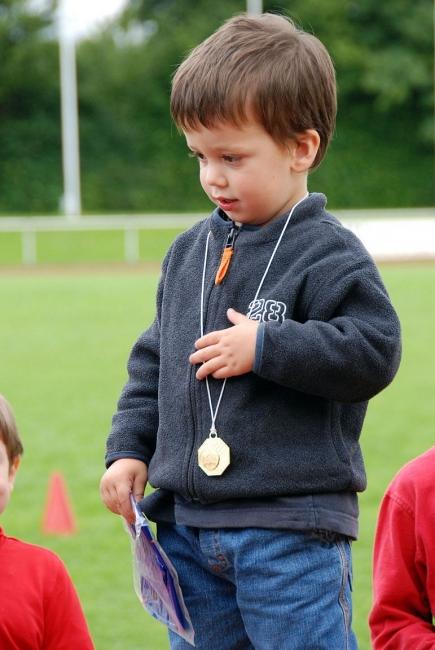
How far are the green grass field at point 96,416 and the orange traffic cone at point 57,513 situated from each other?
0.07 metres

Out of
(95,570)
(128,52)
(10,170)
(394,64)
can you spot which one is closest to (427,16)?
(394,64)

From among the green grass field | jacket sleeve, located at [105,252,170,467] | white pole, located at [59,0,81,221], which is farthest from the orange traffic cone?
white pole, located at [59,0,81,221]

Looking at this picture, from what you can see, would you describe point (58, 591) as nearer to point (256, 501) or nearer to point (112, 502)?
point (112, 502)

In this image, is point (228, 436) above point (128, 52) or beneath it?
above

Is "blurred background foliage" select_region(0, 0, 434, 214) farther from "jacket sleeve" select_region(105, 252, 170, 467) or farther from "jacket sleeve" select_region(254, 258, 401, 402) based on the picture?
"jacket sleeve" select_region(254, 258, 401, 402)

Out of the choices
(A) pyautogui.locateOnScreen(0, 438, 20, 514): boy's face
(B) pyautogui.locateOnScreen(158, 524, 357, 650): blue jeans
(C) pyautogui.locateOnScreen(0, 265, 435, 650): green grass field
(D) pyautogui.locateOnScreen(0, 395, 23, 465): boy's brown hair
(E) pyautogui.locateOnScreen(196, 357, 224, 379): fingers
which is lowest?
(C) pyautogui.locateOnScreen(0, 265, 435, 650): green grass field

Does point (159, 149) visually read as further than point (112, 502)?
Yes

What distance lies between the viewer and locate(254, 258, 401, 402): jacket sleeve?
7.57 feet

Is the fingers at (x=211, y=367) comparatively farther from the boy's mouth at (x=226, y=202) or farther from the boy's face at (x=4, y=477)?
the boy's face at (x=4, y=477)

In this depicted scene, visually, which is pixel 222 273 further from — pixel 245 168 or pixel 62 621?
pixel 62 621

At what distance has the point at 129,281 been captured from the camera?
20.4m

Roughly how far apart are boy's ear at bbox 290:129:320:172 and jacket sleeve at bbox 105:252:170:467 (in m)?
0.40

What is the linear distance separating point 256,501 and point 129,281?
1808 cm

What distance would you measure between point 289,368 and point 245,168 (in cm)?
41
